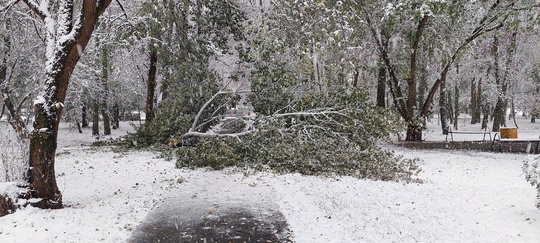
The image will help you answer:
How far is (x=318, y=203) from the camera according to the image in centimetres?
802

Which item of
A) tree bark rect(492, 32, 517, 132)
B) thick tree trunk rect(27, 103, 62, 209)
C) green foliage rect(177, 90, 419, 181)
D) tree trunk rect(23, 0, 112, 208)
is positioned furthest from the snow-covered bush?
tree bark rect(492, 32, 517, 132)

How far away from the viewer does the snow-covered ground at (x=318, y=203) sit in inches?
244

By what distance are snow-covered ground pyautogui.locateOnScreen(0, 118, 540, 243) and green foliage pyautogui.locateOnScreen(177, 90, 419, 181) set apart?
0.66m

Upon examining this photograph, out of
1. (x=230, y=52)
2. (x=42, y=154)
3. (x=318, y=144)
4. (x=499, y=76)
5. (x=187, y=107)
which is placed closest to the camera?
(x=42, y=154)

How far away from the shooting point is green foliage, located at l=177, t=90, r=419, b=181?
36.9 feet

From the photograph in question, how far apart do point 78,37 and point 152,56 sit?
12058 mm

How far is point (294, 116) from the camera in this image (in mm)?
13070

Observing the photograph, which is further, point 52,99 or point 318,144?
point 318,144

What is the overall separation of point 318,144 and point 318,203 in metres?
3.77

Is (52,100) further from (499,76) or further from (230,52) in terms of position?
(499,76)

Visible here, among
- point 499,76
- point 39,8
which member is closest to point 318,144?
point 39,8

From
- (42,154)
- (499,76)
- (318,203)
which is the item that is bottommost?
(318,203)

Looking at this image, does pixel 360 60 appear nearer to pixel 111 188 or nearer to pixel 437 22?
pixel 437 22

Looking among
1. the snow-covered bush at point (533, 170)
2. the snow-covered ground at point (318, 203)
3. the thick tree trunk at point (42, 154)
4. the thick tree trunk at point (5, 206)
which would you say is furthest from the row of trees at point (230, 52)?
the snow-covered bush at point (533, 170)
